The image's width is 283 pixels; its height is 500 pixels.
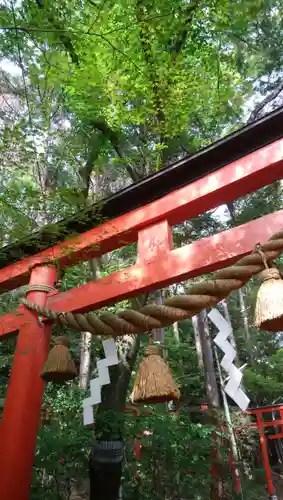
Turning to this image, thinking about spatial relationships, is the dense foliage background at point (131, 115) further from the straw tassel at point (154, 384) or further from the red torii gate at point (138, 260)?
the straw tassel at point (154, 384)

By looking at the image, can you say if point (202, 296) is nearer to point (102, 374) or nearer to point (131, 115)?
point (102, 374)

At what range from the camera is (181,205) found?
305 cm

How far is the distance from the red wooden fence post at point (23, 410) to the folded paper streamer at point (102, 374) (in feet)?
1.45

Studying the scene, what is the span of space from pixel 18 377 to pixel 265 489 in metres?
11.6

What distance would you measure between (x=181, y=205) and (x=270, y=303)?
164 centimetres

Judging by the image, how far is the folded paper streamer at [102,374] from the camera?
9.56ft

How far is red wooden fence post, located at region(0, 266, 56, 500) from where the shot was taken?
2752 mm

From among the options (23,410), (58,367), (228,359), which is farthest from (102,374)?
(228,359)

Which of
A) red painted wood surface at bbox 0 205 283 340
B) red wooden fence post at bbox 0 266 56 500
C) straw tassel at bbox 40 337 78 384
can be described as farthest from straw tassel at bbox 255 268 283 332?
red wooden fence post at bbox 0 266 56 500

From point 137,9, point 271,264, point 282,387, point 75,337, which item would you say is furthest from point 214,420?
point 137,9

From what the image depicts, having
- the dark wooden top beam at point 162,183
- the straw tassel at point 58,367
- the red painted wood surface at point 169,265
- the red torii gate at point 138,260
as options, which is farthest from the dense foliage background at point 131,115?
the straw tassel at point 58,367

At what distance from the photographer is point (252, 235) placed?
2.49 m

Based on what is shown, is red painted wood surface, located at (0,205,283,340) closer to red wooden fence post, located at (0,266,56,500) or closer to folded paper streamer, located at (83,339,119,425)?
red wooden fence post, located at (0,266,56,500)

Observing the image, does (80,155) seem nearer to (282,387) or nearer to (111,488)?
(111,488)
